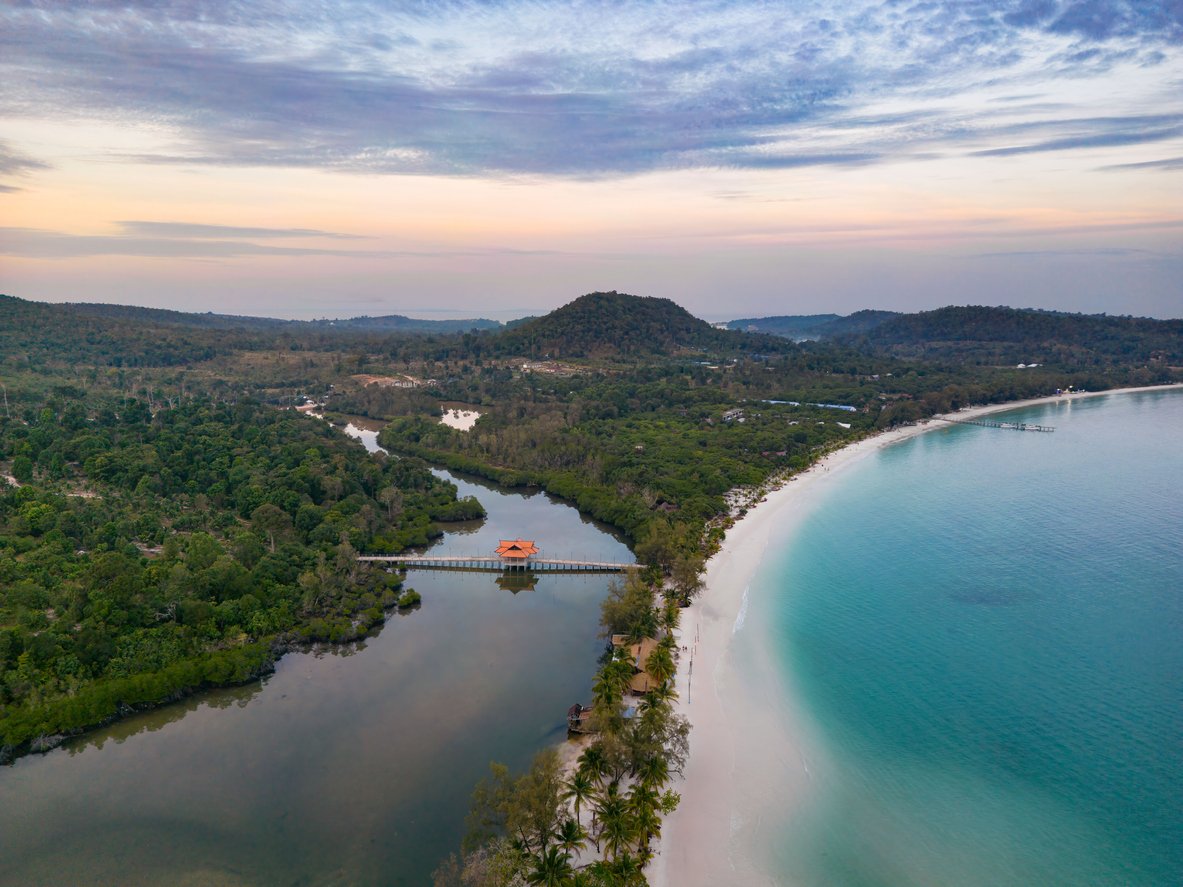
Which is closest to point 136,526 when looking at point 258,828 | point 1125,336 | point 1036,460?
point 258,828

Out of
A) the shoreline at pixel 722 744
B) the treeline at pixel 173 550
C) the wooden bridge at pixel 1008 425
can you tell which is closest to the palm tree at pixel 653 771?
the shoreline at pixel 722 744

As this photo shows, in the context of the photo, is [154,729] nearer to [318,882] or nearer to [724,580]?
[318,882]

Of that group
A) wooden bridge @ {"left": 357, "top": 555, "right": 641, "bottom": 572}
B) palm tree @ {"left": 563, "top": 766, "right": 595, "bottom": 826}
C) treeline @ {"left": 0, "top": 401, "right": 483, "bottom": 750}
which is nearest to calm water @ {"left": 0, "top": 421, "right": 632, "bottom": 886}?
treeline @ {"left": 0, "top": 401, "right": 483, "bottom": 750}

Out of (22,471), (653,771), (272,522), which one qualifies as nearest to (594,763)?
(653,771)

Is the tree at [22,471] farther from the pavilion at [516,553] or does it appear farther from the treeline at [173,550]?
the pavilion at [516,553]

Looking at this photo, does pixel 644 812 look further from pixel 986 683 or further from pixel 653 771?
pixel 986 683
